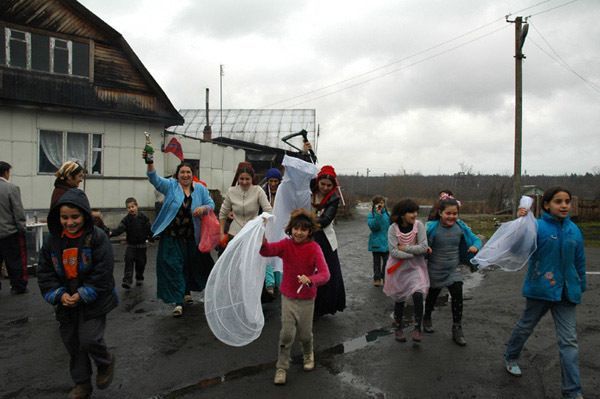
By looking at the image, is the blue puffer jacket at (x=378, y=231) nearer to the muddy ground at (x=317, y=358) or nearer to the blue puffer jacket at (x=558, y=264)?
the muddy ground at (x=317, y=358)

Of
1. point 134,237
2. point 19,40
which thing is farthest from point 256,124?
point 134,237

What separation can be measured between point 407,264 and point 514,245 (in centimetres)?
121

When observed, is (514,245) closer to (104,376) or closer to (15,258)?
(104,376)

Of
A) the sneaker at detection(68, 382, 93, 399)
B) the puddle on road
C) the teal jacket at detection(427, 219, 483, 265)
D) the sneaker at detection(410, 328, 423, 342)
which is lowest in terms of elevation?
the puddle on road

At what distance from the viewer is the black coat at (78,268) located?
3.58 meters

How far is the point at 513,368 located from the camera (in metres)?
4.16

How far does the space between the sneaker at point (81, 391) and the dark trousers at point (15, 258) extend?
425cm

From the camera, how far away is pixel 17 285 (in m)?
7.16

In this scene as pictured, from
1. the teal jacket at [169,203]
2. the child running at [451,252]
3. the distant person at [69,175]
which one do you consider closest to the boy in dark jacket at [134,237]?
the teal jacket at [169,203]

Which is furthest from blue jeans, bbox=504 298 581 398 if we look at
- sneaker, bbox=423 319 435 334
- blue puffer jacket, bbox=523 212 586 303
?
sneaker, bbox=423 319 435 334

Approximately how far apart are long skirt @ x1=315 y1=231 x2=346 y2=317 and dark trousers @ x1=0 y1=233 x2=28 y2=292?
4.58 m

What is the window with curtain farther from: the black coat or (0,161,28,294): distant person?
the black coat

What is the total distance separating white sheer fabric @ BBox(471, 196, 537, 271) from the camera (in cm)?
403

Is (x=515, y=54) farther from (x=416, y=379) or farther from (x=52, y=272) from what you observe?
(x=52, y=272)
